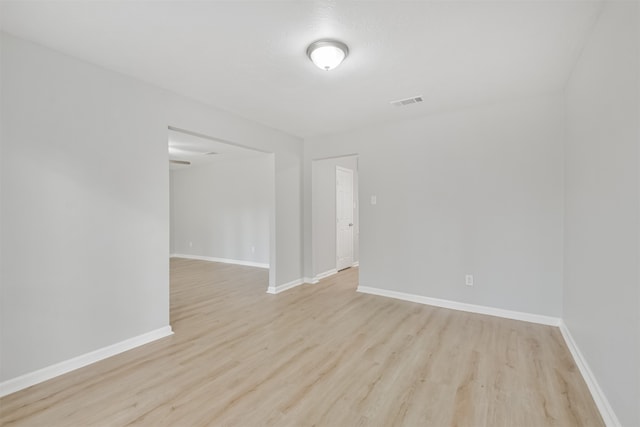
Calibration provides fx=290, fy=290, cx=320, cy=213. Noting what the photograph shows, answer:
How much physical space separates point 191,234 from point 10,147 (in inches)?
236

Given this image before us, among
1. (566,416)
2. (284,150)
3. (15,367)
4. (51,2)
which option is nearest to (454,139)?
(284,150)

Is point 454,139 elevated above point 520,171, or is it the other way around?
point 454,139

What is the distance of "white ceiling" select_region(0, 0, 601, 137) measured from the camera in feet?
5.81

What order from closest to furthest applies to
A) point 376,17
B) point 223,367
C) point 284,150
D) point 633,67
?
point 633,67 → point 376,17 → point 223,367 → point 284,150

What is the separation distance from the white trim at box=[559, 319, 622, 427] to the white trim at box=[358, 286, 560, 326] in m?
0.37

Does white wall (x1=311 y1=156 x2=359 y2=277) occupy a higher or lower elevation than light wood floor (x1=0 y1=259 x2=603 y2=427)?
higher

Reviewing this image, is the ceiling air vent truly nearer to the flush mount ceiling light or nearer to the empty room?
the empty room

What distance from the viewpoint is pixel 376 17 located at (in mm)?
1840

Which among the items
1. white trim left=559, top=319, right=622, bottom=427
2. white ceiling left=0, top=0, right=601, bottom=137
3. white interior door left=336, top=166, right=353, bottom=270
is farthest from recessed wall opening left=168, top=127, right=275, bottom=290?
white trim left=559, top=319, right=622, bottom=427

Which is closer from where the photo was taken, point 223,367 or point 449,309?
point 223,367

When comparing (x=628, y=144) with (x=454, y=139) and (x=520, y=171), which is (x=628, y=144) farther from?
(x=454, y=139)

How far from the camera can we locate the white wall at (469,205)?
304cm

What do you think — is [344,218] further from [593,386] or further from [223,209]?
[593,386]

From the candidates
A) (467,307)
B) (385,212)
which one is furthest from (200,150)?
(467,307)
